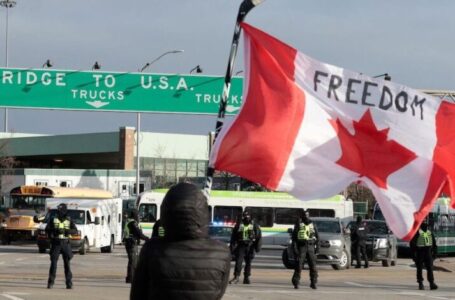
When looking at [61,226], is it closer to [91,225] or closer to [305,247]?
[305,247]

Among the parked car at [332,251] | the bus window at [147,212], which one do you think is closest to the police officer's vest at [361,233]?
the parked car at [332,251]

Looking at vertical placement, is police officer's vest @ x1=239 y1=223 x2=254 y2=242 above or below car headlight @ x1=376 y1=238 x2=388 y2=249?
above

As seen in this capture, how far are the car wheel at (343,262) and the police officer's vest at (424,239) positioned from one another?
758 cm

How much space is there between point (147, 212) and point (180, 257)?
119 ft

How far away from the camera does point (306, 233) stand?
2044 centimetres

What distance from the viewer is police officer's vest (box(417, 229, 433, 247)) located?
2111 cm

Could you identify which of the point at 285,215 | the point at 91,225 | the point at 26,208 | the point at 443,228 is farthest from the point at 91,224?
the point at 443,228

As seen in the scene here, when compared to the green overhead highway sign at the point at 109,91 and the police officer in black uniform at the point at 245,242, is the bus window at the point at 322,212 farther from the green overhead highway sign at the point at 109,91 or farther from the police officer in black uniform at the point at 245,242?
the police officer in black uniform at the point at 245,242

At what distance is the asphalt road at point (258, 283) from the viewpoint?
18.1 meters

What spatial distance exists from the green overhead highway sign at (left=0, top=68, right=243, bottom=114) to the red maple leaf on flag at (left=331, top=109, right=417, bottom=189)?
1570cm

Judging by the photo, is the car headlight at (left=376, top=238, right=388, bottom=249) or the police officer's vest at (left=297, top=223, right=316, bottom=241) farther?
the car headlight at (left=376, top=238, right=388, bottom=249)

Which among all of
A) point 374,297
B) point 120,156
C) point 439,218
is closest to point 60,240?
point 374,297

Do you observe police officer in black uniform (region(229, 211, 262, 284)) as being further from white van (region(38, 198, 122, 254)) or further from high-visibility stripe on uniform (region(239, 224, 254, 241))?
white van (region(38, 198, 122, 254))

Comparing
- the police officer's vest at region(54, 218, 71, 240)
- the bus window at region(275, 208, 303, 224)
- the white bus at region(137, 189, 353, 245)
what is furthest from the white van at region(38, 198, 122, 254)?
the police officer's vest at region(54, 218, 71, 240)
